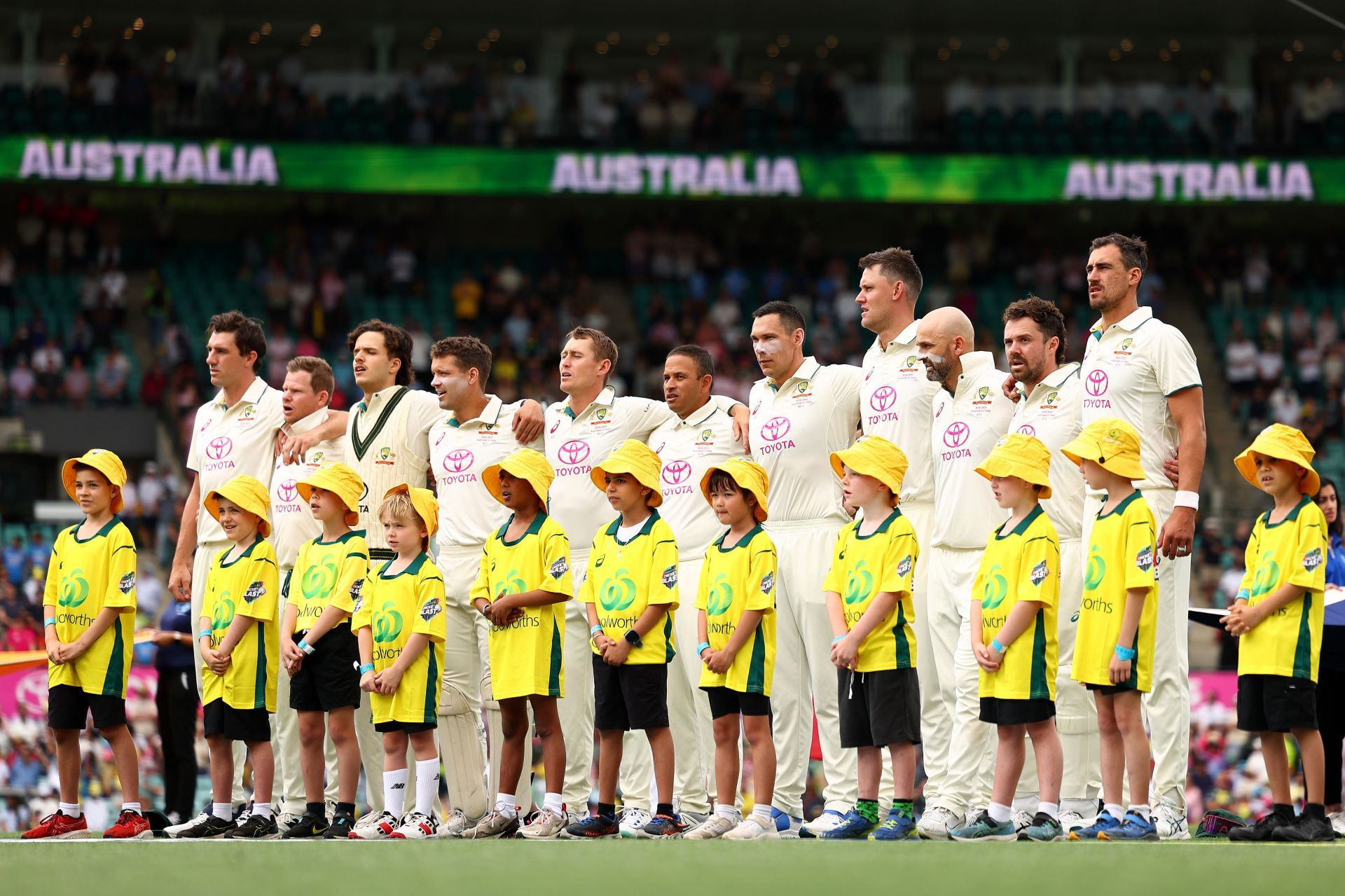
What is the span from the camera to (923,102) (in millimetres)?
28734

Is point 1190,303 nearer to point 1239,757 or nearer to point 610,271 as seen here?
point 610,271

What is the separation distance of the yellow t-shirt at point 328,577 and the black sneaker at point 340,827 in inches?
34.3

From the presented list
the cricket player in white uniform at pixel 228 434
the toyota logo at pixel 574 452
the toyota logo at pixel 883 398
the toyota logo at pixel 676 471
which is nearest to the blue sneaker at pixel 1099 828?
the toyota logo at pixel 883 398

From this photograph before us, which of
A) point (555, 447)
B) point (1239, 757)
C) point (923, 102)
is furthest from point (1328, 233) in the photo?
point (555, 447)

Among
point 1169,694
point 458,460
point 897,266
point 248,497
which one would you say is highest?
point 897,266

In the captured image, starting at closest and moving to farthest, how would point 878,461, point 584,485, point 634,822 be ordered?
point 878,461 → point 634,822 → point 584,485

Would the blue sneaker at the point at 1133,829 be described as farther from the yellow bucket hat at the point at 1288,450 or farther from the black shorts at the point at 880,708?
the yellow bucket hat at the point at 1288,450

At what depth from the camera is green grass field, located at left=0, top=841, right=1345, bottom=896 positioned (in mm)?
5062

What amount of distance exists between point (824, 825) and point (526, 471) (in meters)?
2.02

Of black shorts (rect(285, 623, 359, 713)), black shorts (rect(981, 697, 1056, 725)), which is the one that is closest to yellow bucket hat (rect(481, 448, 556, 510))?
black shorts (rect(285, 623, 359, 713))

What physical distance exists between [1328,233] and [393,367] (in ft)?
77.2

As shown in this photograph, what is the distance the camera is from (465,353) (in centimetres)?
867

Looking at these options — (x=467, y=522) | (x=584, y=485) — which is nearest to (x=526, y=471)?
(x=584, y=485)

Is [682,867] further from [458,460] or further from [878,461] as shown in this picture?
[458,460]
